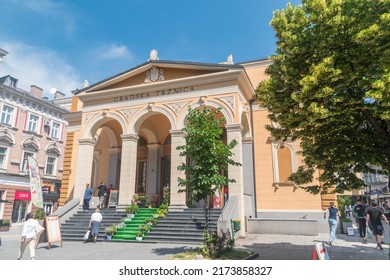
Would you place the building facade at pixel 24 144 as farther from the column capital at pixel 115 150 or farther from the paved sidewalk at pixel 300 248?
the paved sidewalk at pixel 300 248

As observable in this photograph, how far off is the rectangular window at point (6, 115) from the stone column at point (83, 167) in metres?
15.6

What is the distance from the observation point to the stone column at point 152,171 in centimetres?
1978

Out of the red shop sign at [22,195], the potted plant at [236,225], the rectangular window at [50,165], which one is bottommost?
the potted plant at [236,225]

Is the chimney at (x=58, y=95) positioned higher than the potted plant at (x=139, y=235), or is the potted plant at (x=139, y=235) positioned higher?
the chimney at (x=58, y=95)

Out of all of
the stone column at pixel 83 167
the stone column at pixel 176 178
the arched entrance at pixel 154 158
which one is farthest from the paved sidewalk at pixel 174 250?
the arched entrance at pixel 154 158

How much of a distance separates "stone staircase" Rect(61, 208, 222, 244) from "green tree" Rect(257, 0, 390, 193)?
580 centimetres

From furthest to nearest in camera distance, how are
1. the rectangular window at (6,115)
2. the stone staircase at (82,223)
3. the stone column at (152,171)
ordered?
the rectangular window at (6,115), the stone column at (152,171), the stone staircase at (82,223)

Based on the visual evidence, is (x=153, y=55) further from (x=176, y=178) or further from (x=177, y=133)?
(x=176, y=178)

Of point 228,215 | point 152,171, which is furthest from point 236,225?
point 152,171

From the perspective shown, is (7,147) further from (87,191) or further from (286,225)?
(286,225)

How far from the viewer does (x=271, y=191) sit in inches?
680

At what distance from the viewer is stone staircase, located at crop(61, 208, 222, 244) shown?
40.8 ft

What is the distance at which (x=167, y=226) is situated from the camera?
13414 millimetres

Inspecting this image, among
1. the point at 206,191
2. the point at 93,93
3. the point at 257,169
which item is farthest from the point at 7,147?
the point at 206,191
